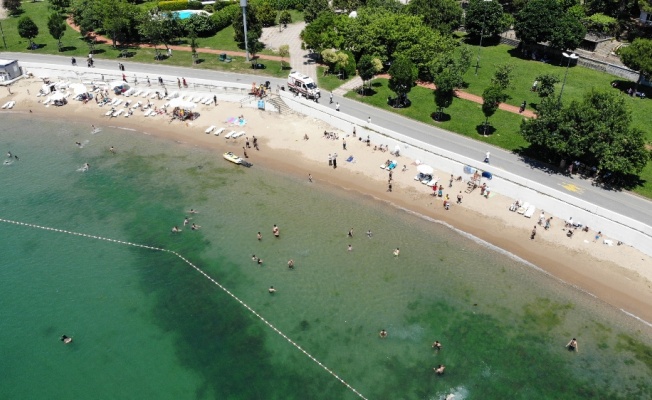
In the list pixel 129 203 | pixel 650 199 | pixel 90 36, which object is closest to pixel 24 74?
pixel 90 36

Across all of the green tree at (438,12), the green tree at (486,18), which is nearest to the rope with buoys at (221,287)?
the green tree at (438,12)

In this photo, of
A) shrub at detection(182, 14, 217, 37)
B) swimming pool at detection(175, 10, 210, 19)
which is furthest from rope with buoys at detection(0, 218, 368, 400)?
swimming pool at detection(175, 10, 210, 19)

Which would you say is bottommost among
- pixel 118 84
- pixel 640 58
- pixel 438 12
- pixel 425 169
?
pixel 425 169

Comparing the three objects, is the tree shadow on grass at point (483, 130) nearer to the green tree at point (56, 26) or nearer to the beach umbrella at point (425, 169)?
the beach umbrella at point (425, 169)

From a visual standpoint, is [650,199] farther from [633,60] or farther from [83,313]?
[83,313]

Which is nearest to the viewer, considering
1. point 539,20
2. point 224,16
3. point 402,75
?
point 402,75

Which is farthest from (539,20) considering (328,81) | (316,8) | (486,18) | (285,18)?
(285,18)

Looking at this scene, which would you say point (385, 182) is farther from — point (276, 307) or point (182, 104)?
point (182, 104)

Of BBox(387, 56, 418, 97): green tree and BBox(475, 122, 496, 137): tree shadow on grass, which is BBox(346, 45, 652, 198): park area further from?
BBox(387, 56, 418, 97): green tree
